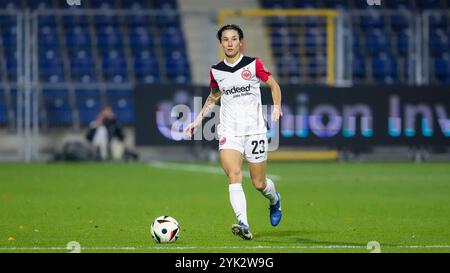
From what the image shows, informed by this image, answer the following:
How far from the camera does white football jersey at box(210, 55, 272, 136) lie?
41.0ft

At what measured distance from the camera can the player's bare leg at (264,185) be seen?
501 inches

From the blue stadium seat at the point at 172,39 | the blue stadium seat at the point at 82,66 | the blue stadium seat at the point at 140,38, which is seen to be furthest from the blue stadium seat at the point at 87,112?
the blue stadium seat at the point at 172,39

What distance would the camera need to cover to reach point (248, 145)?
41.4 ft

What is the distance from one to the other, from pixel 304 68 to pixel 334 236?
19294 mm

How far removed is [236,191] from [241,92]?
107 cm

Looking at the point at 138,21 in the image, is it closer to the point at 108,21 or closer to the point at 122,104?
the point at 108,21

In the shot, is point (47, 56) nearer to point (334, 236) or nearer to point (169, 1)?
point (169, 1)

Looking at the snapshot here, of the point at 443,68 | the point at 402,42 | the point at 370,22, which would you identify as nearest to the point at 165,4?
the point at 370,22

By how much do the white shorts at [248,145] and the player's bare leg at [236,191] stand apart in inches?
2.6

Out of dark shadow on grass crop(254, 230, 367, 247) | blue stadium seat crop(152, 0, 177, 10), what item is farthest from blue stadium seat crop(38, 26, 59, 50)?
dark shadow on grass crop(254, 230, 367, 247)

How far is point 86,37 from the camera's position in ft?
110

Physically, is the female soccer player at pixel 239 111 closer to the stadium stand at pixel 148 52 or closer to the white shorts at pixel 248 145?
the white shorts at pixel 248 145

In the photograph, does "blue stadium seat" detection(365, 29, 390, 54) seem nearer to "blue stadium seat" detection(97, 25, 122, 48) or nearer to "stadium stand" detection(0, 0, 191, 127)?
"stadium stand" detection(0, 0, 191, 127)
